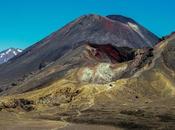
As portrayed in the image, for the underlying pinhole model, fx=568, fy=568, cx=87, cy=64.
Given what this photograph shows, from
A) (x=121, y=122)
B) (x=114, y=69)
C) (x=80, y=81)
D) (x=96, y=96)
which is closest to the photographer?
(x=121, y=122)

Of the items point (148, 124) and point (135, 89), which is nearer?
point (148, 124)

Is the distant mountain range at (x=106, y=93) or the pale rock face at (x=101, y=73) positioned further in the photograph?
the pale rock face at (x=101, y=73)

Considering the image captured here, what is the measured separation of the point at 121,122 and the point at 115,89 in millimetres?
31308

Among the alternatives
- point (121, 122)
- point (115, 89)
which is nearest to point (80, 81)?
point (115, 89)

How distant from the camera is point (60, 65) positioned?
182375 millimetres

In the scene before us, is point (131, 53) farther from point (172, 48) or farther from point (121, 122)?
point (121, 122)

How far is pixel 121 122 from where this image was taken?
367ft

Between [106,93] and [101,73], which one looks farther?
[101,73]

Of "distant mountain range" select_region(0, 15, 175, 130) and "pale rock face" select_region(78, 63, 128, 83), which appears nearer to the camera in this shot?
"distant mountain range" select_region(0, 15, 175, 130)

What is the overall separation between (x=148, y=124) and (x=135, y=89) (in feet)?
121

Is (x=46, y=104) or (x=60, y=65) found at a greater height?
(x=60, y=65)

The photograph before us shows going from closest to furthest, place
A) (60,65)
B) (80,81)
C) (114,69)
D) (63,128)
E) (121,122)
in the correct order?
(63,128) < (121,122) < (80,81) < (114,69) < (60,65)

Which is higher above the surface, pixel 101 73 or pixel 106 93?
pixel 101 73

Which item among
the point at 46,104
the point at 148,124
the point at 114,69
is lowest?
the point at 148,124
